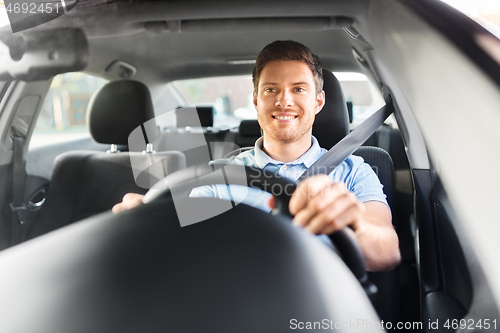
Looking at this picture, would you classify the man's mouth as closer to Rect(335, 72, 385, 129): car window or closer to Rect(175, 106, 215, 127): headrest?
Rect(335, 72, 385, 129): car window

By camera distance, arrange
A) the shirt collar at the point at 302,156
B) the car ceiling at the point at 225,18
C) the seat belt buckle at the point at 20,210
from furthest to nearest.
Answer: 1. the seat belt buckle at the point at 20,210
2. the shirt collar at the point at 302,156
3. the car ceiling at the point at 225,18

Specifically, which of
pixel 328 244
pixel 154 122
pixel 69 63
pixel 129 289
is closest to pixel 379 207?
pixel 328 244

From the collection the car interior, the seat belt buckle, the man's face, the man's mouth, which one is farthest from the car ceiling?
the seat belt buckle

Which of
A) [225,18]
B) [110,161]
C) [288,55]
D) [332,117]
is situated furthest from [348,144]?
[110,161]

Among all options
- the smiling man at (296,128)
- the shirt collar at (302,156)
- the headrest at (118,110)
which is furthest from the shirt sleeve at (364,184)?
the headrest at (118,110)

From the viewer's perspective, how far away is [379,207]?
1018 mm

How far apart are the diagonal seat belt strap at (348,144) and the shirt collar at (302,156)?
2.0 inches

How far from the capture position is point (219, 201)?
61cm

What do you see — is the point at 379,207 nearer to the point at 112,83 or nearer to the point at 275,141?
the point at 275,141

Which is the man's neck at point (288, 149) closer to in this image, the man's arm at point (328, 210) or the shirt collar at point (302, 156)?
the shirt collar at point (302, 156)

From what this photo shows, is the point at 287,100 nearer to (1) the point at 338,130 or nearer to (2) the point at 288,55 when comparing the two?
(2) the point at 288,55

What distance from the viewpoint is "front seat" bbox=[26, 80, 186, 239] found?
148 cm

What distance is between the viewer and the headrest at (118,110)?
1710 millimetres

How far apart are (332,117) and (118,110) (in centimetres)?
96
